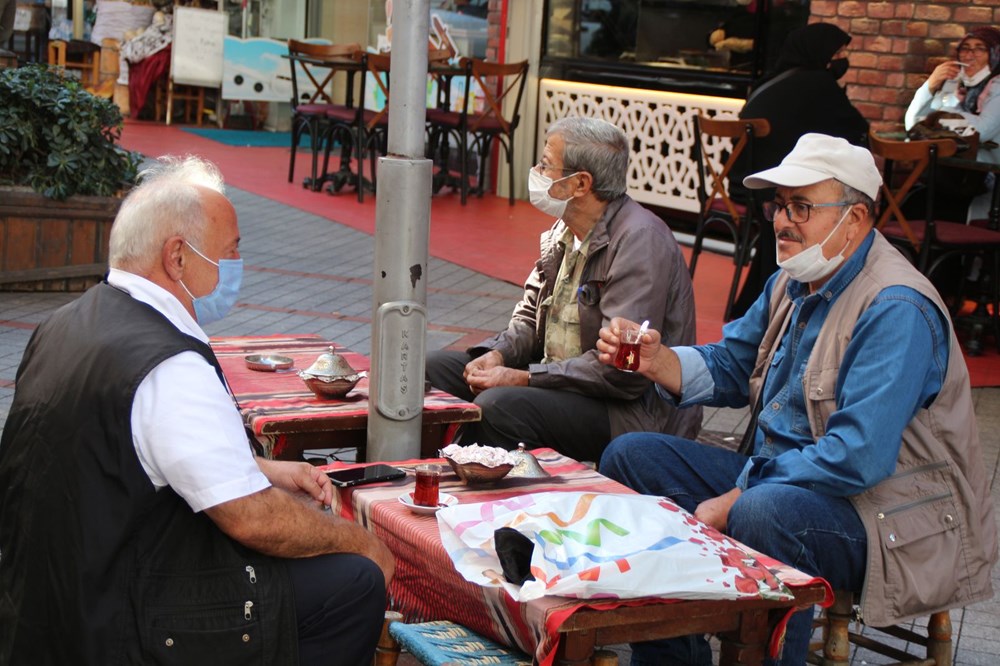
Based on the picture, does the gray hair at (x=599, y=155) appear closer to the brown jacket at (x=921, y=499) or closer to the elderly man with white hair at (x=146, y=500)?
the brown jacket at (x=921, y=499)

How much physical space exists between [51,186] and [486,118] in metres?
4.82

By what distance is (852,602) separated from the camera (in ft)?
10.2

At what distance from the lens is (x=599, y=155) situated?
4199 millimetres

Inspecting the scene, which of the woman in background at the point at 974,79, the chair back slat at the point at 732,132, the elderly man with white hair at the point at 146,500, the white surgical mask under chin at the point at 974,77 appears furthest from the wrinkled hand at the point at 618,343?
the white surgical mask under chin at the point at 974,77

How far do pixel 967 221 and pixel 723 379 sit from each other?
15.7 feet

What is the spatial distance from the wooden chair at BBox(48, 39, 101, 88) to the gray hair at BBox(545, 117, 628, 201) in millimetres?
13674

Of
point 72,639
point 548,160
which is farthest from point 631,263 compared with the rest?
point 72,639

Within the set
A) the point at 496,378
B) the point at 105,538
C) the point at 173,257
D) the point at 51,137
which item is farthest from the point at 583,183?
the point at 51,137

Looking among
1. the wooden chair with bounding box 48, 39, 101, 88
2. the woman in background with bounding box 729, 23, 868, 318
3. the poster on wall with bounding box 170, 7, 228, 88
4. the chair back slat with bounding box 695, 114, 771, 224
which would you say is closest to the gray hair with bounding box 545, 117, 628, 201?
the chair back slat with bounding box 695, 114, 771, 224

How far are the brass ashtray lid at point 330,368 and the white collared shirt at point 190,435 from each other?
1330 mm

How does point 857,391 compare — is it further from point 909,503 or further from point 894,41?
point 894,41

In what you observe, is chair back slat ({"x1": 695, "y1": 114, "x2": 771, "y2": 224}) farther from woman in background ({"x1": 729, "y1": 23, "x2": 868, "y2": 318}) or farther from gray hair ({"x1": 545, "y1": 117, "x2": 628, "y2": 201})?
gray hair ({"x1": 545, "y1": 117, "x2": 628, "y2": 201})

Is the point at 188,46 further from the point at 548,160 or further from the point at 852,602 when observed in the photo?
the point at 852,602

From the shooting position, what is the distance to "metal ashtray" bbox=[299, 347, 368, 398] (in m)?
3.86
